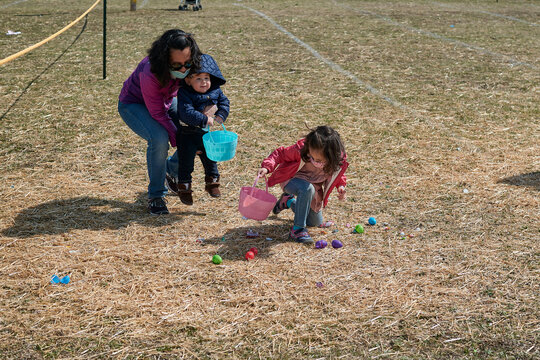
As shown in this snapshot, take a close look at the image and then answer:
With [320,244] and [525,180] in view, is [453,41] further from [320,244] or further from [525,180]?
[320,244]

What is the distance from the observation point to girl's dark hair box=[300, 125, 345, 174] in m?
4.69

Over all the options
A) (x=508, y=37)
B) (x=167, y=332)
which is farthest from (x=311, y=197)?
(x=508, y=37)

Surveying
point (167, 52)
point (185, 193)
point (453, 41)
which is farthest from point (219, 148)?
point (453, 41)

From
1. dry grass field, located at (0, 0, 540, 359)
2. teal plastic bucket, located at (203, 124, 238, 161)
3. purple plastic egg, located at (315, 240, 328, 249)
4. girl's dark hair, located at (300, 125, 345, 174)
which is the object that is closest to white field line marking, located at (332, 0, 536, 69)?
A: dry grass field, located at (0, 0, 540, 359)

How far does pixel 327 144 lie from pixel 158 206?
185 cm

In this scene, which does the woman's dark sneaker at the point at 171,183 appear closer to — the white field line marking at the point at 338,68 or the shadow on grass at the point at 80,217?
the shadow on grass at the point at 80,217

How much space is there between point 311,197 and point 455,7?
1733 centimetres

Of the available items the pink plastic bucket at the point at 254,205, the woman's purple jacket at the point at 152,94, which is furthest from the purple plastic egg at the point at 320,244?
the woman's purple jacket at the point at 152,94

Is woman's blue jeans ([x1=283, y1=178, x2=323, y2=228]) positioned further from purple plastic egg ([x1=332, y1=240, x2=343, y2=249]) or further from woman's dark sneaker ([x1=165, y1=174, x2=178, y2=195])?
woman's dark sneaker ([x1=165, y1=174, x2=178, y2=195])

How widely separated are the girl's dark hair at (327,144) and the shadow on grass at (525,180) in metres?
2.55

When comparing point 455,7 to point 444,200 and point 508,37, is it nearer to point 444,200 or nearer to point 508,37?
point 508,37

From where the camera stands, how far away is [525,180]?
637 cm

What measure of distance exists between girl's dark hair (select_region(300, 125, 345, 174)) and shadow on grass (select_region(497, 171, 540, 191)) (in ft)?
8.36

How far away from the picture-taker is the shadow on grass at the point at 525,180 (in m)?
6.25
